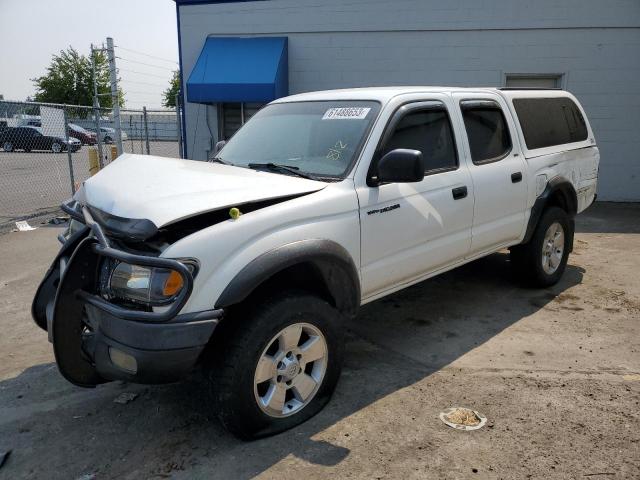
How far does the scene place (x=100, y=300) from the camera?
2.73m

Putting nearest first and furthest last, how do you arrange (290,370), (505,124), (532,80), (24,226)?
1. (290,370)
2. (505,124)
3. (24,226)
4. (532,80)

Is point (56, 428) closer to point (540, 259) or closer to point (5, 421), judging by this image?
point (5, 421)

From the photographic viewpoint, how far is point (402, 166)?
3.29m

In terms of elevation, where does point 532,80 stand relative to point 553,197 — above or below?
above

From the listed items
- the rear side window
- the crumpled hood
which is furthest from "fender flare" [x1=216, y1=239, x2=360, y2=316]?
the rear side window

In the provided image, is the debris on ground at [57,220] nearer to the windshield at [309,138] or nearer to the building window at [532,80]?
the windshield at [309,138]

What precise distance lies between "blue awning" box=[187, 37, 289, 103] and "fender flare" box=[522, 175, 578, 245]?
243 inches

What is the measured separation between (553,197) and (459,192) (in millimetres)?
1809

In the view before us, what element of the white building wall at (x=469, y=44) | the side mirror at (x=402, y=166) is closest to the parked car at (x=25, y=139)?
the white building wall at (x=469, y=44)

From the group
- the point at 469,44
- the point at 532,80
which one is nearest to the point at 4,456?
the point at 469,44

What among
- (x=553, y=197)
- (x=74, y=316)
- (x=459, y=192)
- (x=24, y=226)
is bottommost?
(x=24, y=226)

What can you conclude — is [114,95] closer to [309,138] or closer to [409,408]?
[309,138]

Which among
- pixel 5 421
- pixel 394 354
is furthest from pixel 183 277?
pixel 394 354

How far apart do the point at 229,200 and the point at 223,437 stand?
54.4 inches
